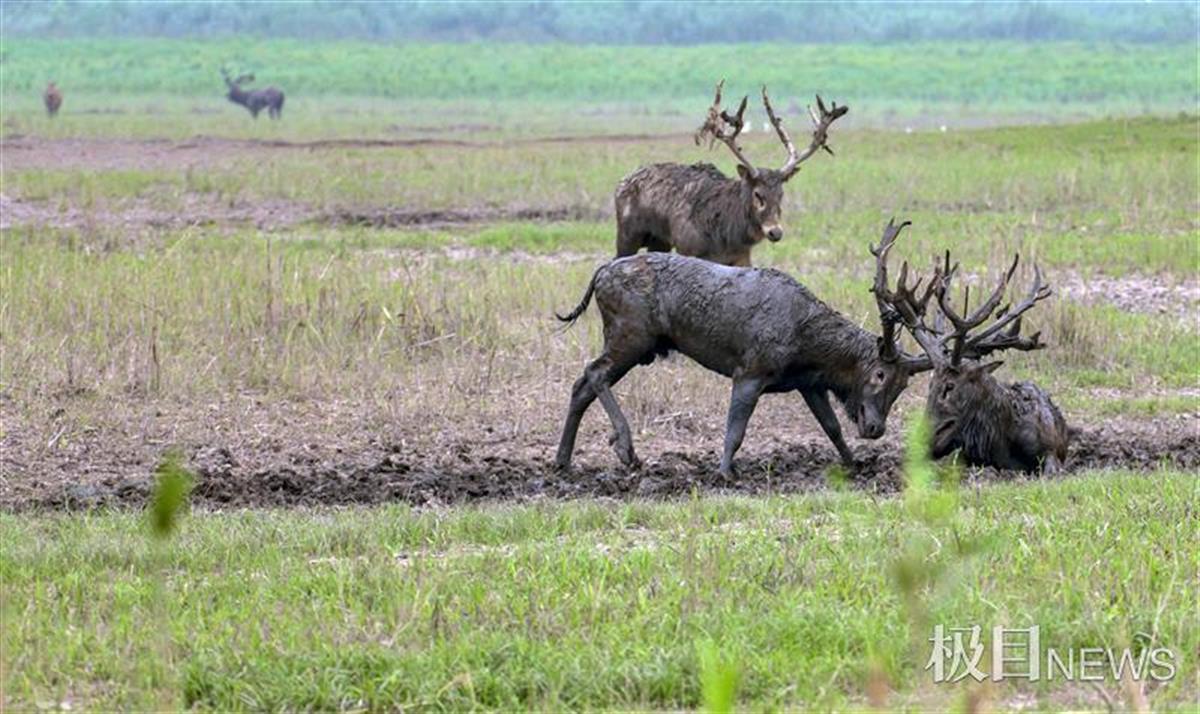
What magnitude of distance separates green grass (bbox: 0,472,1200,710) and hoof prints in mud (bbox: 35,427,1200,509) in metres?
1.00

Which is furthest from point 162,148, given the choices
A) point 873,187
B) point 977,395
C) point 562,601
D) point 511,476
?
point 562,601

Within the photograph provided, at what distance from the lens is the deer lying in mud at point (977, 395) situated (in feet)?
38.3

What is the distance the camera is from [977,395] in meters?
11.8

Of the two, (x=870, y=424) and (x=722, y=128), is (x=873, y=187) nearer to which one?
(x=722, y=128)

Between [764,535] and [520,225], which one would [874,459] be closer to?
[764,535]

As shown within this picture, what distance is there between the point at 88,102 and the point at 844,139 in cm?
3235

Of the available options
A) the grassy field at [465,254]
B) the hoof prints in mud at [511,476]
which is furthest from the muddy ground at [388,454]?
the grassy field at [465,254]

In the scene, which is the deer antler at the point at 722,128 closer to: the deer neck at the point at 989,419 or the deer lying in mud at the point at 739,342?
the deer lying in mud at the point at 739,342

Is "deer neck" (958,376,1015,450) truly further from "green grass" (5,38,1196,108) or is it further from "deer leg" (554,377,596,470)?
"green grass" (5,38,1196,108)

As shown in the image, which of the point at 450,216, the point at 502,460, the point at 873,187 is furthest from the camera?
the point at 873,187

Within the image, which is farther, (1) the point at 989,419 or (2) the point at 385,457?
(2) the point at 385,457

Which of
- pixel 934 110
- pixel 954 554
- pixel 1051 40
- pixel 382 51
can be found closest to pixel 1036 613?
pixel 954 554

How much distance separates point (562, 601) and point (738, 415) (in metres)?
4.08

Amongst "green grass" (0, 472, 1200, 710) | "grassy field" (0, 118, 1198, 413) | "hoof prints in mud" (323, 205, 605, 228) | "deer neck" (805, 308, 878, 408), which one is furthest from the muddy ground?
"hoof prints in mud" (323, 205, 605, 228)
